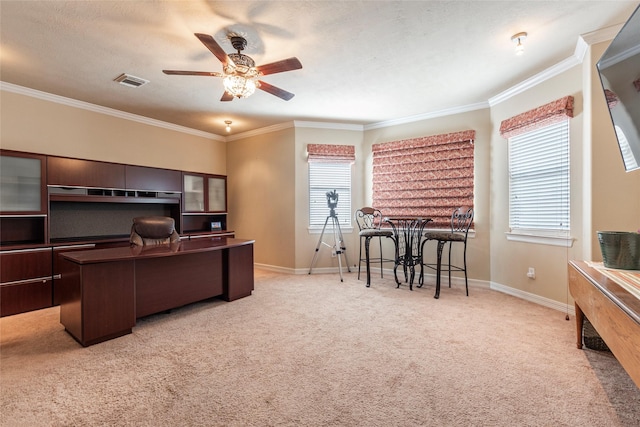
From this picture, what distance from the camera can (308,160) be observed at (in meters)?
4.80

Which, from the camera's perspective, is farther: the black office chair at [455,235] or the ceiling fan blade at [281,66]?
the black office chair at [455,235]

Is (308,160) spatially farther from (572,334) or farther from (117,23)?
(572,334)

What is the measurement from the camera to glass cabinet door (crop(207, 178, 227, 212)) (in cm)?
524

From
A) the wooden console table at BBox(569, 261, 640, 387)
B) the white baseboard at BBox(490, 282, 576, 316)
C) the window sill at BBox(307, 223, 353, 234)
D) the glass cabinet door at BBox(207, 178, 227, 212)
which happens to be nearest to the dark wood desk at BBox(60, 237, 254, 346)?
the window sill at BBox(307, 223, 353, 234)

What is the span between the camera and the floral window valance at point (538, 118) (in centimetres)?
286

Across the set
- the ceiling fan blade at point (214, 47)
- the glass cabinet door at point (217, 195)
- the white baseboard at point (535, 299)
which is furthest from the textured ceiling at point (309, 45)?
Answer: the white baseboard at point (535, 299)

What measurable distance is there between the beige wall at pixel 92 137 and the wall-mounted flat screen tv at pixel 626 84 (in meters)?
5.28

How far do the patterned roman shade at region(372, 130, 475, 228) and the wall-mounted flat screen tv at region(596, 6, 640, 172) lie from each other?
197 cm

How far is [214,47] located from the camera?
2.04 meters

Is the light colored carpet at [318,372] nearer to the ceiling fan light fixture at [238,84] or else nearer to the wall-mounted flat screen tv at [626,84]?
the wall-mounted flat screen tv at [626,84]

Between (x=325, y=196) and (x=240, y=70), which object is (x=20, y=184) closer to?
(x=240, y=70)

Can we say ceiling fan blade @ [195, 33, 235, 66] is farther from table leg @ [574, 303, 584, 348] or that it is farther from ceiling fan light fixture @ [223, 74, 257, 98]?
table leg @ [574, 303, 584, 348]

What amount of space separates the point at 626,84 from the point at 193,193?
5163 mm

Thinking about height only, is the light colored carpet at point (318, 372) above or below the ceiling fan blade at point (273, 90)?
below
